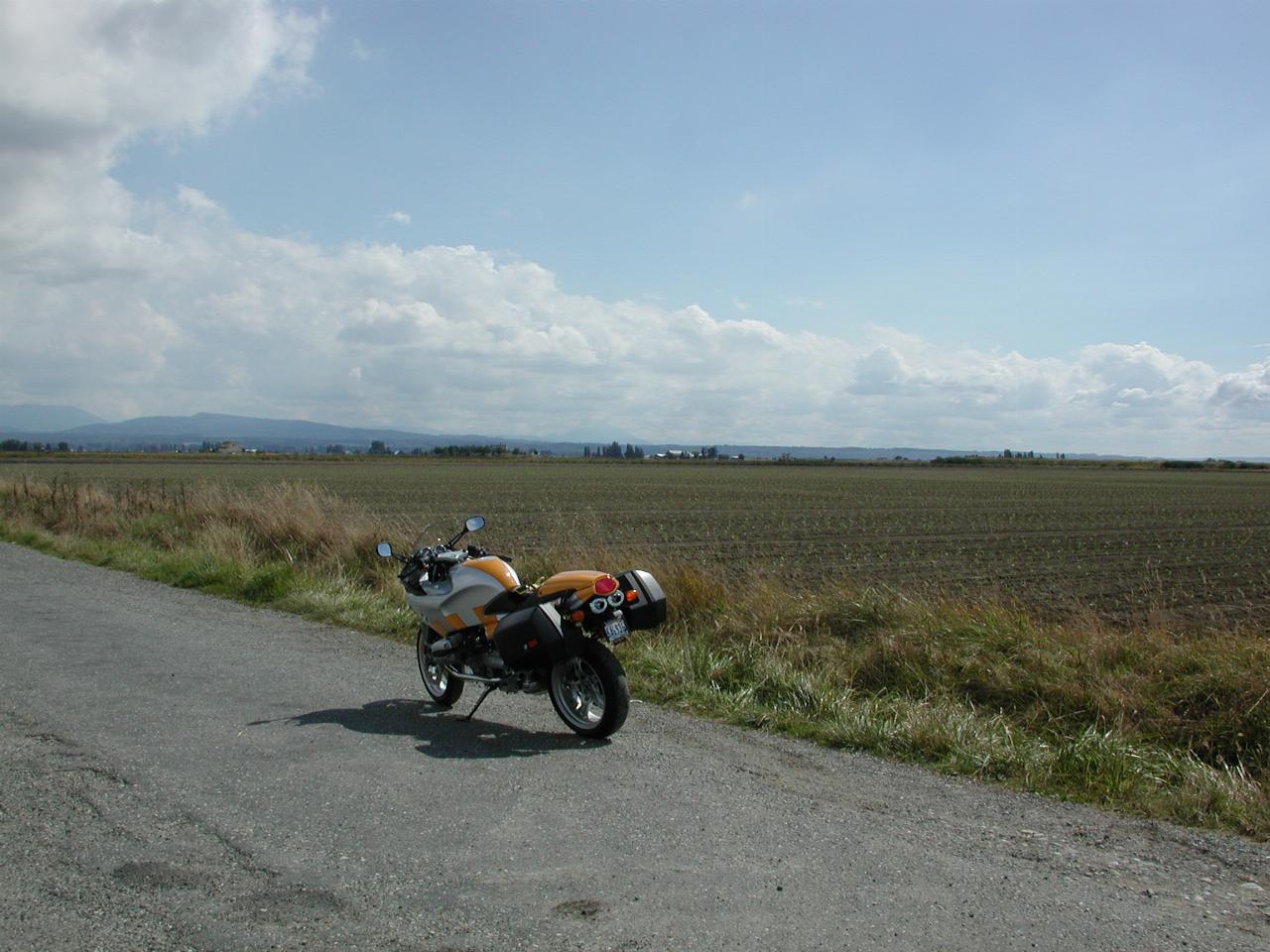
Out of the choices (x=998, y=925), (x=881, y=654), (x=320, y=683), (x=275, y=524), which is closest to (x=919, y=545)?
(x=275, y=524)

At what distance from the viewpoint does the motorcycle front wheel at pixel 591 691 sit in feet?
20.1

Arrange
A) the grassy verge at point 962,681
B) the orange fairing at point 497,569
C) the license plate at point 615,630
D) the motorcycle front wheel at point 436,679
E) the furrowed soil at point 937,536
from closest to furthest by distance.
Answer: the grassy verge at point 962,681
the license plate at point 615,630
the orange fairing at point 497,569
the motorcycle front wheel at point 436,679
the furrowed soil at point 937,536

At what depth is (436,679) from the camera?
7.33m

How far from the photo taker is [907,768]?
232 inches

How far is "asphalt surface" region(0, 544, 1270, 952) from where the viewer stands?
143 inches

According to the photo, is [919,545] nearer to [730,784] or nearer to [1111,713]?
[1111,713]

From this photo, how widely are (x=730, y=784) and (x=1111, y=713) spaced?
3.25 meters

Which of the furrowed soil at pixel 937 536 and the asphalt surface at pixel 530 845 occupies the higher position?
the asphalt surface at pixel 530 845

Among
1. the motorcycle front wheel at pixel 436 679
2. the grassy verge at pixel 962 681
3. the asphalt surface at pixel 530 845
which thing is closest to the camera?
the asphalt surface at pixel 530 845

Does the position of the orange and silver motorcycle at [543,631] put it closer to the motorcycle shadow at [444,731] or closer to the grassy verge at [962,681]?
the motorcycle shadow at [444,731]

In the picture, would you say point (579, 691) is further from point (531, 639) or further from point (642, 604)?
point (642, 604)

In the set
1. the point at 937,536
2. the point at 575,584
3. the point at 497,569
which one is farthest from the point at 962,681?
the point at 937,536

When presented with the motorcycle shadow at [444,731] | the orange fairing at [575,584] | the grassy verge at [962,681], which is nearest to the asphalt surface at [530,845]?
the motorcycle shadow at [444,731]

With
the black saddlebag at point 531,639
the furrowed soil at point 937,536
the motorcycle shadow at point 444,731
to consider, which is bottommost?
the furrowed soil at point 937,536
